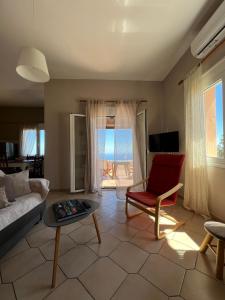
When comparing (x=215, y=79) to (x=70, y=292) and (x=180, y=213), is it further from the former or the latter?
(x=70, y=292)

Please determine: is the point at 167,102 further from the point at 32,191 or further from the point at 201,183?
the point at 32,191

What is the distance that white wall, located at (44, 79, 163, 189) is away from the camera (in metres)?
3.94

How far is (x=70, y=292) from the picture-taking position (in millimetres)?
1214

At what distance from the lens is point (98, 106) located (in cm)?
390

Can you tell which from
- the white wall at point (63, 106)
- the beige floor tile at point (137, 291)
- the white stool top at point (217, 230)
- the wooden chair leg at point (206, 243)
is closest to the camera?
the beige floor tile at point (137, 291)

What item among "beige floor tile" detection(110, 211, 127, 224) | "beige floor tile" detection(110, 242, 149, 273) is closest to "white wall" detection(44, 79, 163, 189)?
"beige floor tile" detection(110, 211, 127, 224)

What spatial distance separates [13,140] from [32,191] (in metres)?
5.31

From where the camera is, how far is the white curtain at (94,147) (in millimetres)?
3834

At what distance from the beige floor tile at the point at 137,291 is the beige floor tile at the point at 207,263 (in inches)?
18.9

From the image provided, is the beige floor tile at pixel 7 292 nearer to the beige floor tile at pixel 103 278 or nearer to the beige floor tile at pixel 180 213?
the beige floor tile at pixel 103 278

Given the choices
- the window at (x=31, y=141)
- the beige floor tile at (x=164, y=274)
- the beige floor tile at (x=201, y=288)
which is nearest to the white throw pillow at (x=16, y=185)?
the beige floor tile at (x=164, y=274)

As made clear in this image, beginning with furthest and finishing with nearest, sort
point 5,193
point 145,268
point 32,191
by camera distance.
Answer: point 32,191
point 5,193
point 145,268

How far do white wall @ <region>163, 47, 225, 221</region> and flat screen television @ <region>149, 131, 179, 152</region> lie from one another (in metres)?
0.12

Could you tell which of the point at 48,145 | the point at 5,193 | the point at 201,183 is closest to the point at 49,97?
the point at 48,145
